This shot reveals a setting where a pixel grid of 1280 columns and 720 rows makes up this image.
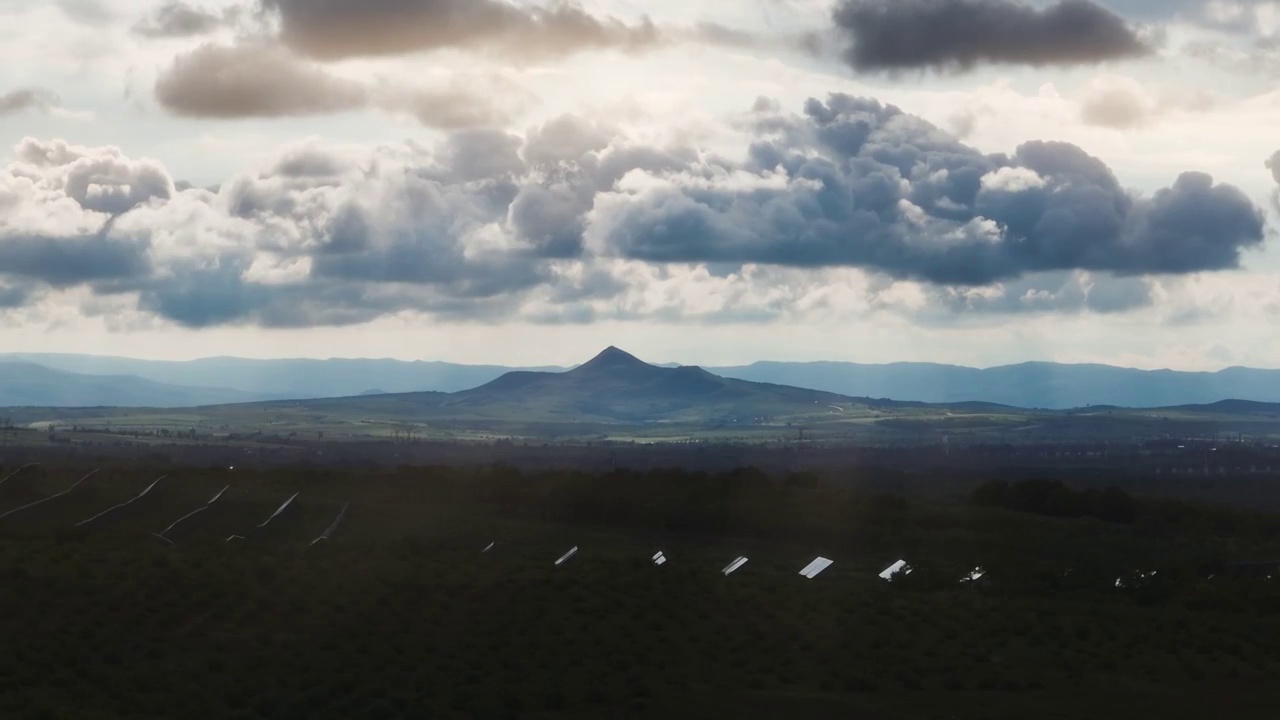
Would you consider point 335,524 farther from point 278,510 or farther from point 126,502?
point 126,502

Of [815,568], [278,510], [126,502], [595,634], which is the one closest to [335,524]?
[278,510]

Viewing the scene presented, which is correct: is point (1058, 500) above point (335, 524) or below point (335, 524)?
below

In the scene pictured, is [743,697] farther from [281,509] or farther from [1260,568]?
[281,509]

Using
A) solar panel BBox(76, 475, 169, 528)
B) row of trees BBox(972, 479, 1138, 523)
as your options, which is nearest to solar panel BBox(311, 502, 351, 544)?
solar panel BBox(76, 475, 169, 528)

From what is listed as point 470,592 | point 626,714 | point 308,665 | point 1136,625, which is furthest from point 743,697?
point 1136,625

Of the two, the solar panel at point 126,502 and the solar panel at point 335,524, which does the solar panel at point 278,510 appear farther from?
the solar panel at point 126,502

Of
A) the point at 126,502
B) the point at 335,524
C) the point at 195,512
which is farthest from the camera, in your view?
the point at 126,502

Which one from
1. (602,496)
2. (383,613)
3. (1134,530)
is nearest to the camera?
(383,613)

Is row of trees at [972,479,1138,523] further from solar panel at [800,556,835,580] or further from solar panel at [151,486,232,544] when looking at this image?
solar panel at [151,486,232,544]

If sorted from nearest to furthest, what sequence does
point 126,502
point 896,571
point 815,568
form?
point 896,571, point 815,568, point 126,502
